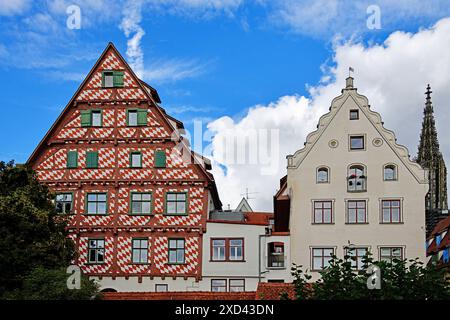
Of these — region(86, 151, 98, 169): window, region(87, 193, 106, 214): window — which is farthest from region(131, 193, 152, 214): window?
region(86, 151, 98, 169): window

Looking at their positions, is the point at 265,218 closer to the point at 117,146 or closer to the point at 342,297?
the point at 117,146

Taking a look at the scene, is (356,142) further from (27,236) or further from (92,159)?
(27,236)

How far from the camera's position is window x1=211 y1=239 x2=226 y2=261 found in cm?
4588

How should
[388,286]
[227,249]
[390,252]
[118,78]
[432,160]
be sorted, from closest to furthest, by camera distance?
[388,286] → [390,252] → [227,249] → [118,78] → [432,160]

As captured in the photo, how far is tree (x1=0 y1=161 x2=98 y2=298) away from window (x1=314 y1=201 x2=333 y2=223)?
1556 cm

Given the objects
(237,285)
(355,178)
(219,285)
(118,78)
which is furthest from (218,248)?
(118,78)

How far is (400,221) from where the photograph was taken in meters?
45.7

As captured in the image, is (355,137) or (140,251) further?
(355,137)

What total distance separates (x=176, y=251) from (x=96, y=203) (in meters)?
6.17

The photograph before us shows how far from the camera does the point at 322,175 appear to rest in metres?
46.9

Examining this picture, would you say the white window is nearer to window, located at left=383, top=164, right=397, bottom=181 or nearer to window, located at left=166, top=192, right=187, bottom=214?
window, located at left=166, top=192, right=187, bottom=214

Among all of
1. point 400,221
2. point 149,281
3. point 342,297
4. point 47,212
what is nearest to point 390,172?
point 400,221

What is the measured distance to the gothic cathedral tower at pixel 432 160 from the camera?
106688 mm

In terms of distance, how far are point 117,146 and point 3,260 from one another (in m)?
12.6
